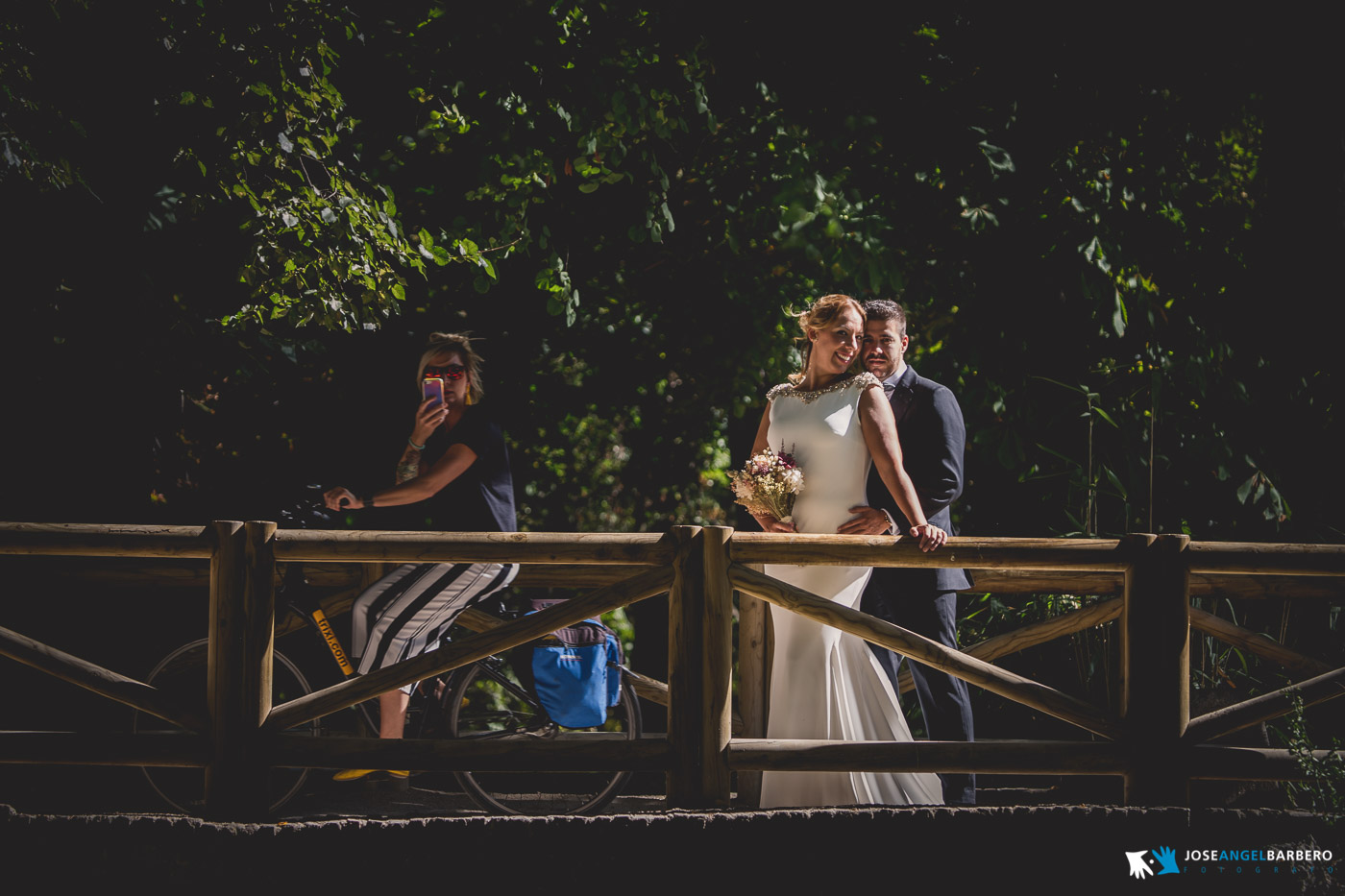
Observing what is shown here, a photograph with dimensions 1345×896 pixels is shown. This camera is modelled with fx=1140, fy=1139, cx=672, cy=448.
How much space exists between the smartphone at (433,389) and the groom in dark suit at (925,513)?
1.67 m

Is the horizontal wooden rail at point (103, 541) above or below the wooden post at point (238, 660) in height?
above

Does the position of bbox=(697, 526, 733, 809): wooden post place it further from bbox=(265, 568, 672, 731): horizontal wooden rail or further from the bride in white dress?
the bride in white dress

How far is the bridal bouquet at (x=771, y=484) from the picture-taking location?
414 cm

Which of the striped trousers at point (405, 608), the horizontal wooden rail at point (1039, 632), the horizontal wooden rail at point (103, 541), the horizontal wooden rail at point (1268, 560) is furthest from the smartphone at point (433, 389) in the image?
the horizontal wooden rail at point (1268, 560)

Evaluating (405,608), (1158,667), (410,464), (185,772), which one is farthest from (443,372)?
(1158,667)

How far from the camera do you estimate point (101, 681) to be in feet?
12.9

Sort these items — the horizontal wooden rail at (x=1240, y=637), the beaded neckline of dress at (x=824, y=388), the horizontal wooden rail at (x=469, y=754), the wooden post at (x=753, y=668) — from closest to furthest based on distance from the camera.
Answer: the horizontal wooden rail at (x=469, y=754) < the beaded neckline of dress at (x=824, y=388) < the wooden post at (x=753, y=668) < the horizontal wooden rail at (x=1240, y=637)

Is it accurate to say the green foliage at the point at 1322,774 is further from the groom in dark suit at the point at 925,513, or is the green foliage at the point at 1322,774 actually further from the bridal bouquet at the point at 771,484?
the bridal bouquet at the point at 771,484

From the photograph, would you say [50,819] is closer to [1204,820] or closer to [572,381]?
[1204,820]

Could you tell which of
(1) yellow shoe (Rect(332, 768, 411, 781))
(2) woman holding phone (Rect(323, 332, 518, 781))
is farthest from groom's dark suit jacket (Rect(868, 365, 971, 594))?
(1) yellow shoe (Rect(332, 768, 411, 781))

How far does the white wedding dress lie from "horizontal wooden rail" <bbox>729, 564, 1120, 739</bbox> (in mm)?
295

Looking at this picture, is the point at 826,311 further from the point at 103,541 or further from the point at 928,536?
the point at 103,541

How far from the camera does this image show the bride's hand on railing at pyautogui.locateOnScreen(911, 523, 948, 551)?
12.8 ft

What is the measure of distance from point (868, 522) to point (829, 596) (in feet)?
1.04
